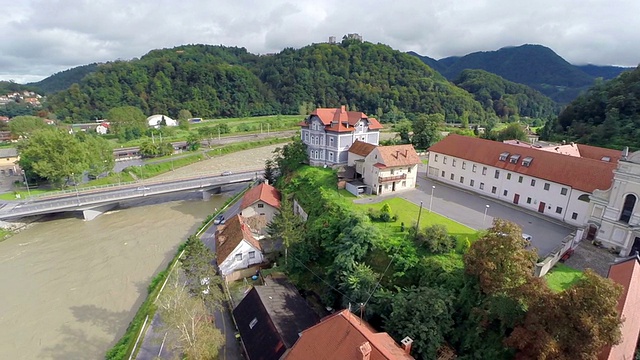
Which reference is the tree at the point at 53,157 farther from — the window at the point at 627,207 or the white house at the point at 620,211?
the window at the point at 627,207

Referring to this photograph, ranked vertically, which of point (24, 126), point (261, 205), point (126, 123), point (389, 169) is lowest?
point (261, 205)

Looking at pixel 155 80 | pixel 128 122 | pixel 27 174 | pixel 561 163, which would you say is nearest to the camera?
pixel 561 163

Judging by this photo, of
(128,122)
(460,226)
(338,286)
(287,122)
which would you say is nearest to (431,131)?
(460,226)

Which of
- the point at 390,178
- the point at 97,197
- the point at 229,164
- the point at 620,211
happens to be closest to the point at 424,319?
the point at 620,211

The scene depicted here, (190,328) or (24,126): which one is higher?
(24,126)

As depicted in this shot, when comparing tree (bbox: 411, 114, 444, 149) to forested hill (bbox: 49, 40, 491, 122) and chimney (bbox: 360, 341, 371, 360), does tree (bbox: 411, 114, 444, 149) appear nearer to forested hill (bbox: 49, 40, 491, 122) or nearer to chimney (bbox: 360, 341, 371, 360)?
chimney (bbox: 360, 341, 371, 360)

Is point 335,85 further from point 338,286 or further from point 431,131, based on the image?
point 338,286

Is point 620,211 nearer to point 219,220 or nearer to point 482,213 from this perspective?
point 482,213
